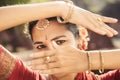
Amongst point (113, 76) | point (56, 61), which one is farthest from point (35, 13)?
point (113, 76)

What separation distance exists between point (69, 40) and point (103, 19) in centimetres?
36

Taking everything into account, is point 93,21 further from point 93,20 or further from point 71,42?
point 71,42

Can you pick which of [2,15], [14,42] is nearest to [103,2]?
[14,42]

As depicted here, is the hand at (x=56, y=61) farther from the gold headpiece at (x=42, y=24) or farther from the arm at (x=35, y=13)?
the gold headpiece at (x=42, y=24)

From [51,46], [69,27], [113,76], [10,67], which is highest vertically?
[69,27]

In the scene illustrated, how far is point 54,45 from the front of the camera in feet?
6.70

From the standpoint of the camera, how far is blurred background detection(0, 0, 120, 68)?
4395 mm

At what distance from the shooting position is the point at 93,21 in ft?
5.98

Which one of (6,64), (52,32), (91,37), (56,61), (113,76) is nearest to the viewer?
(56,61)

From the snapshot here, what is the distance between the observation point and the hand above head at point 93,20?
5.90 ft

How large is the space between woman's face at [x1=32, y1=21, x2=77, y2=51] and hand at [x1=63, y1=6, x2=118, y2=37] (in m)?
0.25

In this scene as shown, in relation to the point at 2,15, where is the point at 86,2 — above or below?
above

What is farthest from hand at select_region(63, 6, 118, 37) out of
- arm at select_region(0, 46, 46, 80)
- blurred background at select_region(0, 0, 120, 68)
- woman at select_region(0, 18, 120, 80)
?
blurred background at select_region(0, 0, 120, 68)

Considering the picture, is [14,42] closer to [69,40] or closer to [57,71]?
[69,40]
